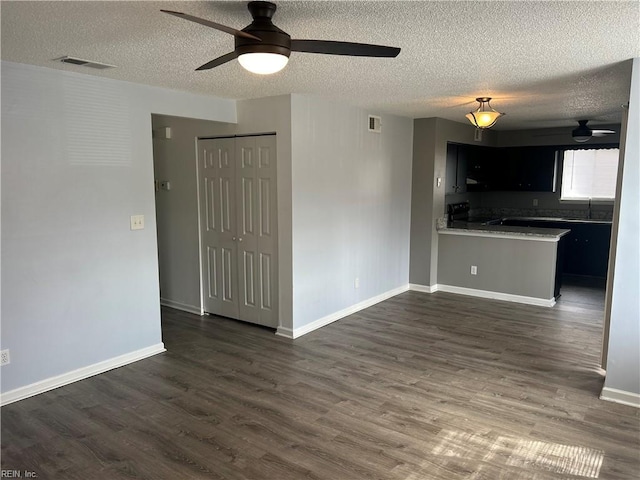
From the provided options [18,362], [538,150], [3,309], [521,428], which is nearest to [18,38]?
[3,309]

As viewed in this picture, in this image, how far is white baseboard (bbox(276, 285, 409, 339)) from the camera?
4.64 metres

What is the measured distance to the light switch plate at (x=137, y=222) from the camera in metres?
3.92

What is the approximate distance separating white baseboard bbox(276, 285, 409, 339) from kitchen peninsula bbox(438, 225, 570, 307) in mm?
756

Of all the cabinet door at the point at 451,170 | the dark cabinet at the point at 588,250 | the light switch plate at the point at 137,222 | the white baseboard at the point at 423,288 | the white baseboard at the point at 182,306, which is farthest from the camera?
the dark cabinet at the point at 588,250

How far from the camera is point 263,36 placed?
6.78 ft

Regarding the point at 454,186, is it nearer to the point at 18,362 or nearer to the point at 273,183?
the point at 273,183

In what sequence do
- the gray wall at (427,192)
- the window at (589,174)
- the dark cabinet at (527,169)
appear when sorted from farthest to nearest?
1. the dark cabinet at (527,169)
2. the window at (589,174)
3. the gray wall at (427,192)

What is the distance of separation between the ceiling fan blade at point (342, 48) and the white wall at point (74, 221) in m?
2.18

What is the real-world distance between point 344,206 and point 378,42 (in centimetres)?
260

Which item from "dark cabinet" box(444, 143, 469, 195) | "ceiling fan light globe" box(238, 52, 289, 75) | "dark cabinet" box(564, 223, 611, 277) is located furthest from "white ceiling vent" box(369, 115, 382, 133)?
"dark cabinet" box(564, 223, 611, 277)

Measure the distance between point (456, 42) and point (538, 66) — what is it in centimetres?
89

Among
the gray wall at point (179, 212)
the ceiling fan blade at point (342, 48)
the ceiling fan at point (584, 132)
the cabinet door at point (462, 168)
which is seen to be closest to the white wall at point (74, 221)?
the gray wall at point (179, 212)

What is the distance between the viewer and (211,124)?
4.93 m

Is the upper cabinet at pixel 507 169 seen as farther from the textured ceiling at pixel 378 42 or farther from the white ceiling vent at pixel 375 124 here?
the textured ceiling at pixel 378 42
